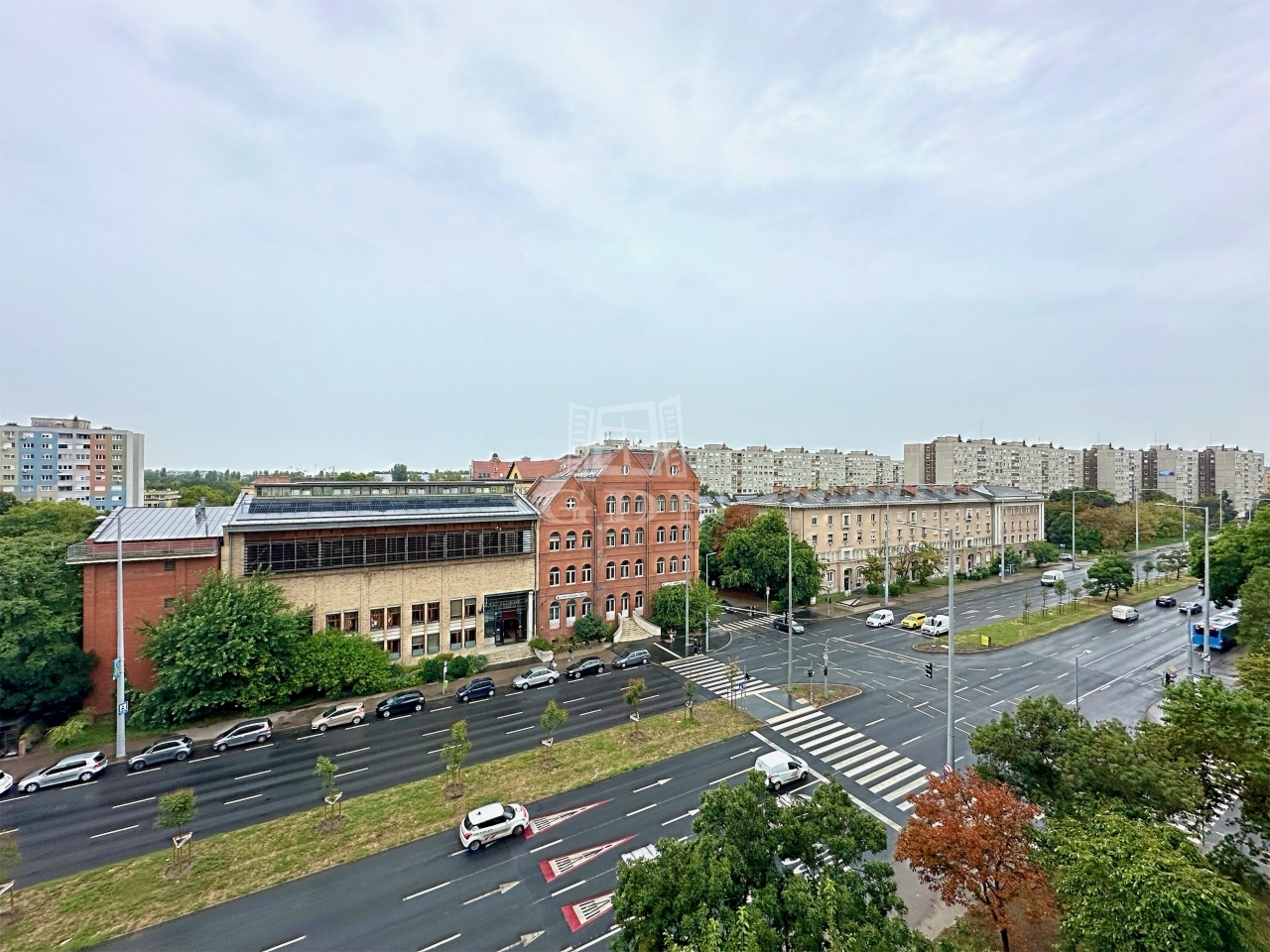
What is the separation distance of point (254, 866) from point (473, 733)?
11419mm

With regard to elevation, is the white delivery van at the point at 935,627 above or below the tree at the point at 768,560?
below

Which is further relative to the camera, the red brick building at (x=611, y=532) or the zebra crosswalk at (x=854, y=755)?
the red brick building at (x=611, y=532)

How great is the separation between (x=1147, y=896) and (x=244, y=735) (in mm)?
35959

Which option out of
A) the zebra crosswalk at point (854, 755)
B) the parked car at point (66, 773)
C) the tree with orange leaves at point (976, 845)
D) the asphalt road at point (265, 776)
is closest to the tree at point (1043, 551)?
the zebra crosswalk at point (854, 755)

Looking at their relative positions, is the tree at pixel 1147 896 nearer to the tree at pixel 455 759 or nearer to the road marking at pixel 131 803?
the tree at pixel 455 759

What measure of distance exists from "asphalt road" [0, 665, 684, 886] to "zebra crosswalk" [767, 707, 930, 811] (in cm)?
703

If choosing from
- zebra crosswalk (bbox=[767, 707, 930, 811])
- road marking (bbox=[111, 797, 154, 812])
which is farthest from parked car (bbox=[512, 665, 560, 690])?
road marking (bbox=[111, 797, 154, 812])

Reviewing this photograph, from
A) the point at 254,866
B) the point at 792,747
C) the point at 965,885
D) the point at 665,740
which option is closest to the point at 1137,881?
the point at 965,885

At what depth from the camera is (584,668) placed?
38156 millimetres

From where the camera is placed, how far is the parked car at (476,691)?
33.8 metres

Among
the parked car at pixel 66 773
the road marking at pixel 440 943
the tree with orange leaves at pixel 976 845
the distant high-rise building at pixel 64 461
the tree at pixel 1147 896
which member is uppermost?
the distant high-rise building at pixel 64 461

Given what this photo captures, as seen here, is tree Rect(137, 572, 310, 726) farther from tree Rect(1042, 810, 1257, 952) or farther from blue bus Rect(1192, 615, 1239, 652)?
blue bus Rect(1192, 615, 1239, 652)

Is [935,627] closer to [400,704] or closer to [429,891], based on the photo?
[400,704]

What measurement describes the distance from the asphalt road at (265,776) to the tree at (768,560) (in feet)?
75.6
